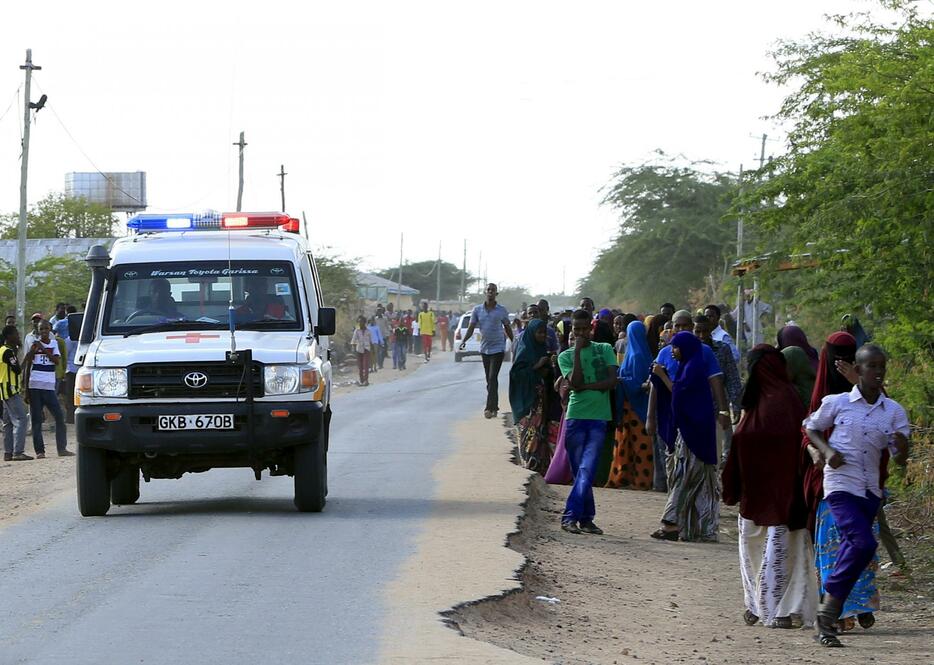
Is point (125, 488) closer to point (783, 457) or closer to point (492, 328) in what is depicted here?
point (783, 457)

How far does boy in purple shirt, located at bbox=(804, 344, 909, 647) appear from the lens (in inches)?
312

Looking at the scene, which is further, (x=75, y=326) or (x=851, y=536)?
(x=75, y=326)

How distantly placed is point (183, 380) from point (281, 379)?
0.74 metres

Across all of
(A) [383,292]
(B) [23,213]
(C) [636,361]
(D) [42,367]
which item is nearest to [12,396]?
(D) [42,367]

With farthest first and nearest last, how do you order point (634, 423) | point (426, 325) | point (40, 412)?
point (426, 325)
point (40, 412)
point (634, 423)

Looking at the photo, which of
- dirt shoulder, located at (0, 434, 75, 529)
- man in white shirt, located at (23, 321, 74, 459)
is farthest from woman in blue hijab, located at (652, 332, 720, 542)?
man in white shirt, located at (23, 321, 74, 459)

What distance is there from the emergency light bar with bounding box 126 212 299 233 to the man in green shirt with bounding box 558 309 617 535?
2898mm

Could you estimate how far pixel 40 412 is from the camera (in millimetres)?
18812

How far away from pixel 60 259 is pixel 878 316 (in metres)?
26.1

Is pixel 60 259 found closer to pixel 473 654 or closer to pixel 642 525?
pixel 642 525

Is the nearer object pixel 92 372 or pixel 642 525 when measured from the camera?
pixel 92 372

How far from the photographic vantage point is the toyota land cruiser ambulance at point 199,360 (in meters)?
11.3

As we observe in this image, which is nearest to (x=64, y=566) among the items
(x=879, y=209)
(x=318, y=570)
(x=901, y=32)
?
(x=318, y=570)

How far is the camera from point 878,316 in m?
15.9
